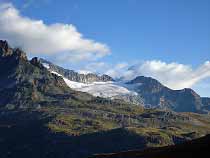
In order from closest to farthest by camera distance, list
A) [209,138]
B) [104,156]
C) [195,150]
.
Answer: [195,150] < [209,138] < [104,156]

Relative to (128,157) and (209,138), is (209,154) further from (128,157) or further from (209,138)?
(128,157)

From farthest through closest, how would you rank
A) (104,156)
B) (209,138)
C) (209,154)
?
(104,156) → (209,138) → (209,154)

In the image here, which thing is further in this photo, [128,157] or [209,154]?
[128,157]

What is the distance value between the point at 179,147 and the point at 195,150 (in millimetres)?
8496

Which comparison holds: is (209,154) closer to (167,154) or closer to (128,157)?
(167,154)

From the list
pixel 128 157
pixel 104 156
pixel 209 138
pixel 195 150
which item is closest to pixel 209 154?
pixel 195 150

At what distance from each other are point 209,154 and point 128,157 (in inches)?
883

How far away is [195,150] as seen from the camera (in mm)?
103938

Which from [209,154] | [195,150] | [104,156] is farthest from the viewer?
[104,156]

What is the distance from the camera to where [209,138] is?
11125 cm

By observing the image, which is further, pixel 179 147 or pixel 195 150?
pixel 179 147

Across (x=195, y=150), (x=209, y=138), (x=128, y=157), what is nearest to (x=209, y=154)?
(x=195, y=150)

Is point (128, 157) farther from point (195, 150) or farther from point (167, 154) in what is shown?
point (195, 150)

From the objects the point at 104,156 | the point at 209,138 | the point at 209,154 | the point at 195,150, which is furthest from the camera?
the point at 104,156
